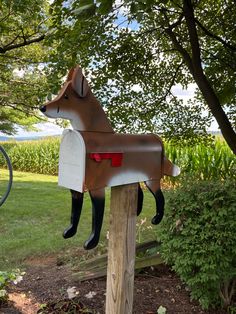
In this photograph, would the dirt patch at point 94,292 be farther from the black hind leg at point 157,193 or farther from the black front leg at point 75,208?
the black front leg at point 75,208

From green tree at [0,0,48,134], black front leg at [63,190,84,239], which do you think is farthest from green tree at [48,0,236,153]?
green tree at [0,0,48,134]

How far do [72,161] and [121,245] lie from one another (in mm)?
515

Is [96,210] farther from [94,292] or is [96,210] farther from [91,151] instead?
[94,292]

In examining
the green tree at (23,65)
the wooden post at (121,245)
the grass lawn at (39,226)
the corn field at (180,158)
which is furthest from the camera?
the corn field at (180,158)

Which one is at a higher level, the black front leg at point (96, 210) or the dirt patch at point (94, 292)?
the black front leg at point (96, 210)

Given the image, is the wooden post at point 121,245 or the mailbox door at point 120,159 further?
the wooden post at point 121,245

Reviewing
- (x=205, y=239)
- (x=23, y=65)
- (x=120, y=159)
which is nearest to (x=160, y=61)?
(x=205, y=239)

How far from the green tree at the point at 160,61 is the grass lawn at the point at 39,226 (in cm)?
125

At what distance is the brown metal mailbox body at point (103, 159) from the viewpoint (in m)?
1.31

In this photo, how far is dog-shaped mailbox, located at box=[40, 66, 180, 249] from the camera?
130 cm

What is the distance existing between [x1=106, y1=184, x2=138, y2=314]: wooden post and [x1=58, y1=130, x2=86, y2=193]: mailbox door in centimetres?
29

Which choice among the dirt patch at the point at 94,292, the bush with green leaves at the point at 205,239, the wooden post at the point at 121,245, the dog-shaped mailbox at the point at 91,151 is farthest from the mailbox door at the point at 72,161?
the dirt patch at the point at 94,292

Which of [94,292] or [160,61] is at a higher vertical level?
[160,61]

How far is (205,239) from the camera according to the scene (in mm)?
2283
